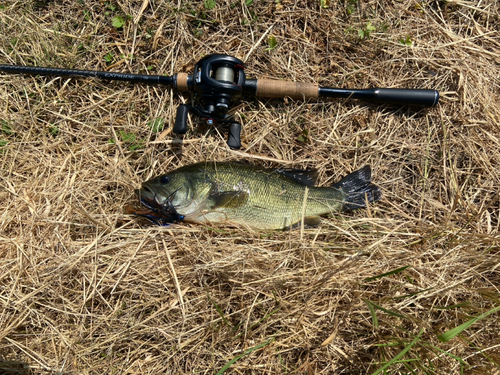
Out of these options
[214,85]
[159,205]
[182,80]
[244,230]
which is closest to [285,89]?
[214,85]

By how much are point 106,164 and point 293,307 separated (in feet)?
6.96

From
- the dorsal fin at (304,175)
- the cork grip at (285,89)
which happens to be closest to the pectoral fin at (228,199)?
the dorsal fin at (304,175)

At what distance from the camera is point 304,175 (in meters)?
3.02

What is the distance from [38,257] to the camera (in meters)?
2.75

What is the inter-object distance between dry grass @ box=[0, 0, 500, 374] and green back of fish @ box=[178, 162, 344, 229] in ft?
0.46

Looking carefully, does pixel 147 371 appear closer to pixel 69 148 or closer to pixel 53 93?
pixel 69 148

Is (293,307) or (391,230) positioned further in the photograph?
(391,230)

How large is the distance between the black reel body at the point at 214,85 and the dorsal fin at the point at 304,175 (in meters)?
0.80

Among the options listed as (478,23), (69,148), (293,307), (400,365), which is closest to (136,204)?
(69,148)

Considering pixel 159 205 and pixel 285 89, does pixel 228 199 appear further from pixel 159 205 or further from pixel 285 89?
pixel 285 89

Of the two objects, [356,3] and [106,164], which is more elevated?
[356,3]

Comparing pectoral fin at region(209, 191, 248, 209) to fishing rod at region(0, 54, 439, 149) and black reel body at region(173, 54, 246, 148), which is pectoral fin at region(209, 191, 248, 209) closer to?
fishing rod at region(0, 54, 439, 149)

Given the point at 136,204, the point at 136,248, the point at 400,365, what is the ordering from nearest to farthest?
1. the point at 400,365
2. the point at 136,248
3. the point at 136,204

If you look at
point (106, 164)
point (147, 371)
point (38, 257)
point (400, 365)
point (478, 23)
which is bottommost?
point (147, 371)
